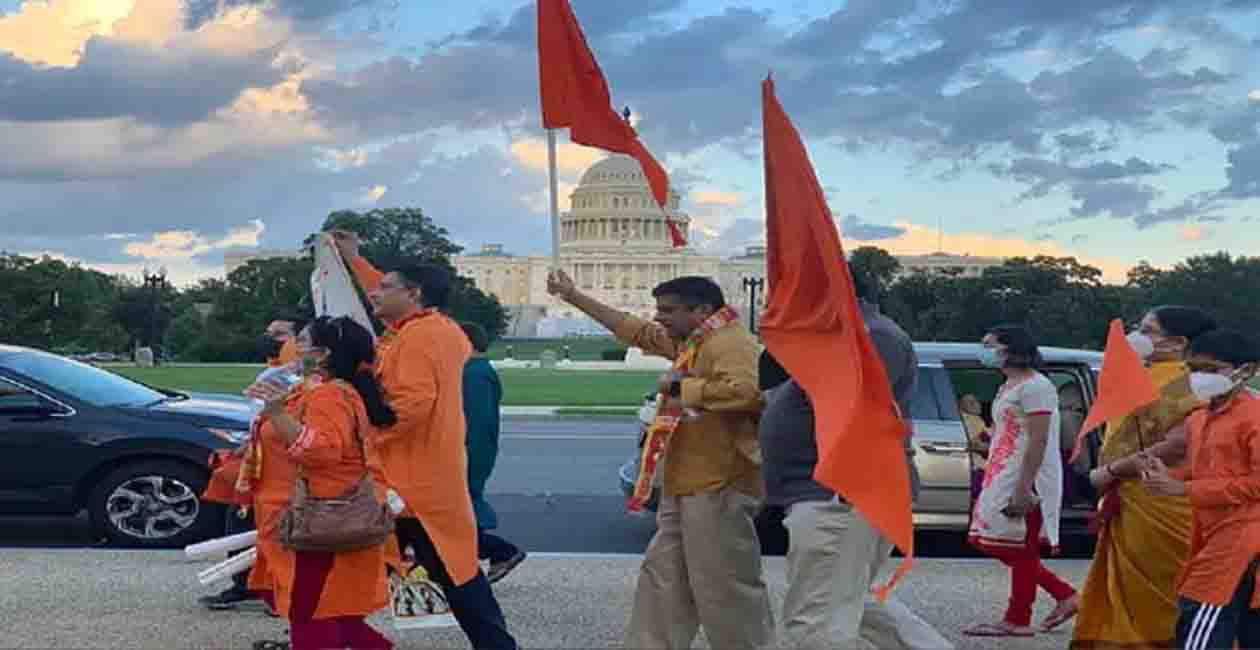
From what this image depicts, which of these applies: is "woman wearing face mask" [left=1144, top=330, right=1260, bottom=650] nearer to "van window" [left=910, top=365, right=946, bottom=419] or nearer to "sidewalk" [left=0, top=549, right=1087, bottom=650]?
"sidewalk" [left=0, top=549, right=1087, bottom=650]

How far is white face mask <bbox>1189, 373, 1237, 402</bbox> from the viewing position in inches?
202

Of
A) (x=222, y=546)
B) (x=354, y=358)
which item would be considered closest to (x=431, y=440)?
(x=354, y=358)

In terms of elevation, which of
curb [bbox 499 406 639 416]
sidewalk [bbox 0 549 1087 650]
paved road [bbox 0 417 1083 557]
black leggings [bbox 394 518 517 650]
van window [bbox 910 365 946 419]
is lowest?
curb [bbox 499 406 639 416]

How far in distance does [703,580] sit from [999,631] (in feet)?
6.62

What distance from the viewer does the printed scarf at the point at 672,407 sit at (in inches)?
225

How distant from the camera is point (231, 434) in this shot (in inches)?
380

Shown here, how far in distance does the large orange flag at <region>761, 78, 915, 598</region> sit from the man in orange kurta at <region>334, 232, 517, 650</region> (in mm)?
1287

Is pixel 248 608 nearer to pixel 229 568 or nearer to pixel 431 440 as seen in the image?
pixel 229 568

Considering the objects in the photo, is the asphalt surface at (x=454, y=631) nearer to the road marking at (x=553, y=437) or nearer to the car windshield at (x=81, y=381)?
the car windshield at (x=81, y=381)

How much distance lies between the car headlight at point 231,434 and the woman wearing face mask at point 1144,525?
568 centimetres

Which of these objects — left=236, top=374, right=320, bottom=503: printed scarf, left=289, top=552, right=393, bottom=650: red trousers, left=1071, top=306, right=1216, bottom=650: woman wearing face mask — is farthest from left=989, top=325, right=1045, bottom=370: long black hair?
left=236, top=374, right=320, bottom=503: printed scarf

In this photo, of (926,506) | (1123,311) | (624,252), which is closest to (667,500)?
(926,506)

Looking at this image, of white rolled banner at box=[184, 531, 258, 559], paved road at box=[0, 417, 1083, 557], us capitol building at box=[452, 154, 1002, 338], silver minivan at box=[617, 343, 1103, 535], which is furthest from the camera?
us capitol building at box=[452, 154, 1002, 338]

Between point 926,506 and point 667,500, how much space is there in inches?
166
